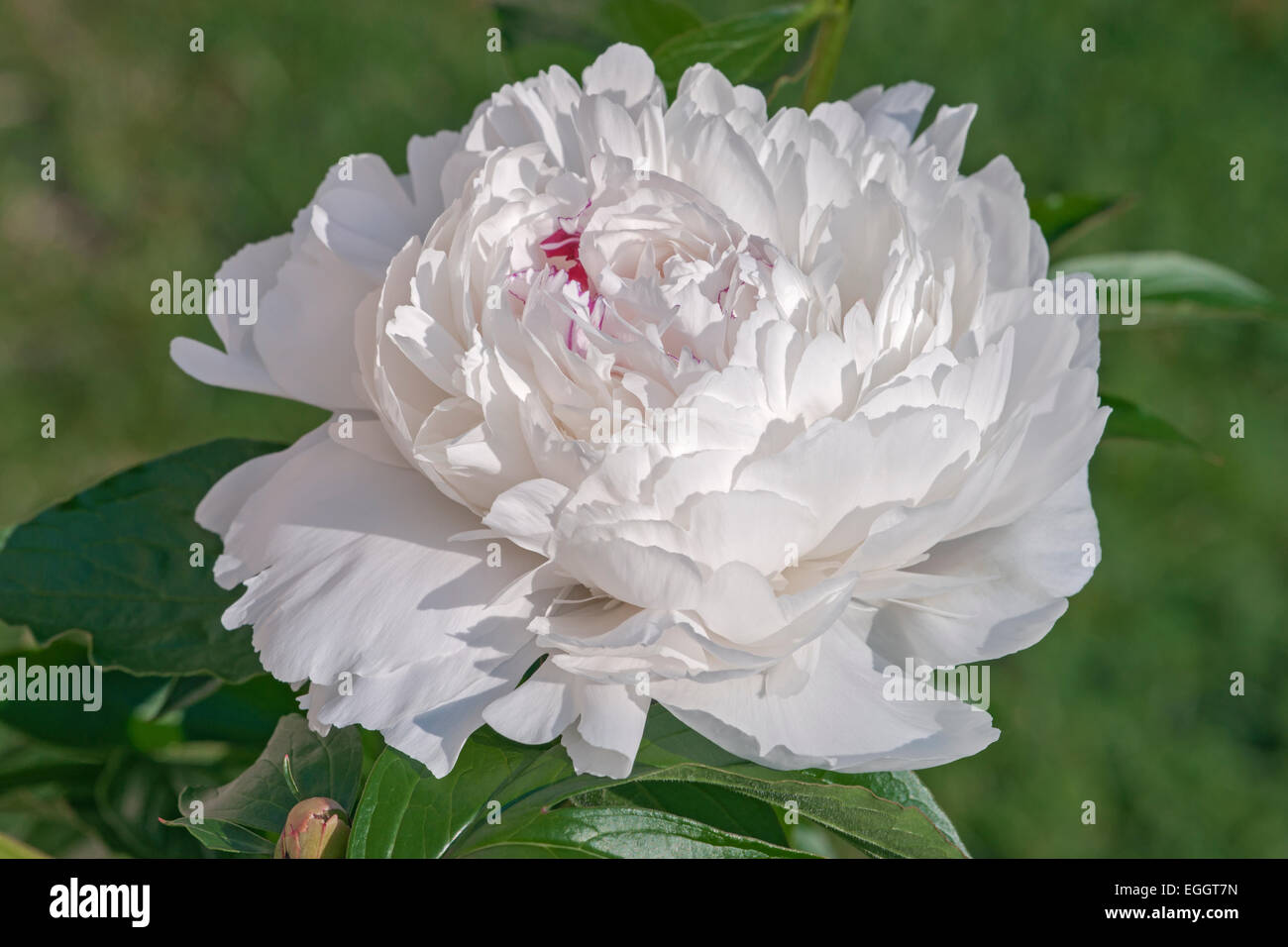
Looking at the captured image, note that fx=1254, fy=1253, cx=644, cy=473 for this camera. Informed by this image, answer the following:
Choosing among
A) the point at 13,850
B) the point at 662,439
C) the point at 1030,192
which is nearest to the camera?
the point at 662,439

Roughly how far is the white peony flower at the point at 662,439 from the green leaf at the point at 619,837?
0.15ft

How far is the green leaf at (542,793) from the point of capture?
0.51 metres

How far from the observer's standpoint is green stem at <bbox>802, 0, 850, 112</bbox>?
0.78 m

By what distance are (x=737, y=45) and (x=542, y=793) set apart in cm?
47

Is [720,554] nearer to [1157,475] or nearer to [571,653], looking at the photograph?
[571,653]

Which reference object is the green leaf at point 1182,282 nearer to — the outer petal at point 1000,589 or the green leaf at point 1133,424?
the green leaf at point 1133,424

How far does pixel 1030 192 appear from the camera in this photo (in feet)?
7.04

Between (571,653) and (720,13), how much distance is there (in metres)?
1.89

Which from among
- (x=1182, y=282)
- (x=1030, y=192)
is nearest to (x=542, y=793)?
(x=1182, y=282)

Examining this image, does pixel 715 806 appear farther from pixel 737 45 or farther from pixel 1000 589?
pixel 737 45

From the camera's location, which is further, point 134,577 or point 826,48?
point 826,48

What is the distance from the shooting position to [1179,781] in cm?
174

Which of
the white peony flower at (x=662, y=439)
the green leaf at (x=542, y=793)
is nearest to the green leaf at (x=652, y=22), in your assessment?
the white peony flower at (x=662, y=439)

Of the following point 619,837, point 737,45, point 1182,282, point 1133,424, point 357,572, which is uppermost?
point 737,45
